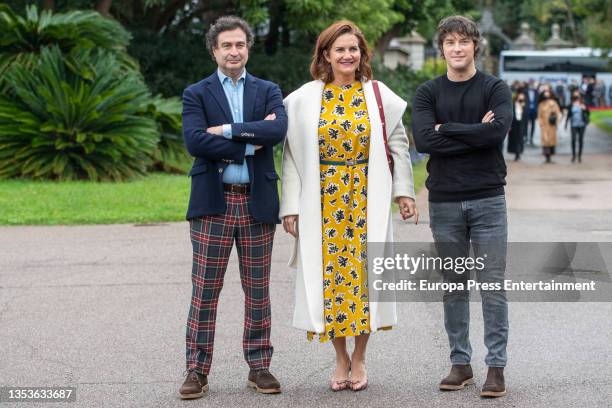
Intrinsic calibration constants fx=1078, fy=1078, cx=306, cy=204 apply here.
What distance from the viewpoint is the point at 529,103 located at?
108 feet

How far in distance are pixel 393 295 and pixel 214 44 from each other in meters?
1.59

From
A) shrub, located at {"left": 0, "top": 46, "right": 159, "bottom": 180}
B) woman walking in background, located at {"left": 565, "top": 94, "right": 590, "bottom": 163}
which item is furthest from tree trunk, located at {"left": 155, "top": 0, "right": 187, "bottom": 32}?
woman walking in background, located at {"left": 565, "top": 94, "right": 590, "bottom": 163}

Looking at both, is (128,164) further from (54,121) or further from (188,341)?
(188,341)

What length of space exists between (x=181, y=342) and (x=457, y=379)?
6.48ft

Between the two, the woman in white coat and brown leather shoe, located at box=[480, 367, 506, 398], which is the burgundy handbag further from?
brown leather shoe, located at box=[480, 367, 506, 398]

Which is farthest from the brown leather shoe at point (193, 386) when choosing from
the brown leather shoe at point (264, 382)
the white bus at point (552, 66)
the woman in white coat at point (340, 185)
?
the white bus at point (552, 66)

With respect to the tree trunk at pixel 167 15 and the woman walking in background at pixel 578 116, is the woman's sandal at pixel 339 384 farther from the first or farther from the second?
the woman walking in background at pixel 578 116

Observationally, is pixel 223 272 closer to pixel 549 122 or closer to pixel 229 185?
pixel 229 185

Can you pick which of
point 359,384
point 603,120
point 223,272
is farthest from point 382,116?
point 603,120

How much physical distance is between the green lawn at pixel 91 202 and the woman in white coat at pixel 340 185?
7819 mm

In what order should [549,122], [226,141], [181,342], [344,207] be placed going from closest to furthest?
[226,141] → [344,207] → [181,342] → [549,122]

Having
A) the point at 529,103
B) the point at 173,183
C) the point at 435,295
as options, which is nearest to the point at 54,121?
the point at 173,183

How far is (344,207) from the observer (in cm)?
555

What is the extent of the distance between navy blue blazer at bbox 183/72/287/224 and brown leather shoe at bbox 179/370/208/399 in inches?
32.3
